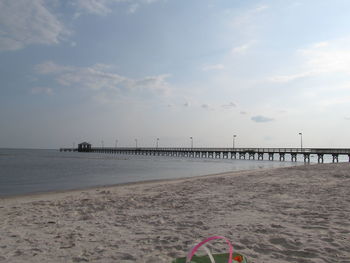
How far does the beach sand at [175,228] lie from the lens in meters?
3.79

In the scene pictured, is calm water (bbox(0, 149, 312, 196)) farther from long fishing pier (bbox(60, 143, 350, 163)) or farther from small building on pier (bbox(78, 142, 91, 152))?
small building on pier (bbox(78, 142, 91, 152))

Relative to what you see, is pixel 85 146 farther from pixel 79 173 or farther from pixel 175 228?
pixel 175 228

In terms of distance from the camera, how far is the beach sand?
12.4ft

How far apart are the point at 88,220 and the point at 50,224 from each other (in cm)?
72

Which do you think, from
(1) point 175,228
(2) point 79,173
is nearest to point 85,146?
(2) point 79,173

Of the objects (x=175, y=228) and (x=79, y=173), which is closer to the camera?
(x=175, y=228)

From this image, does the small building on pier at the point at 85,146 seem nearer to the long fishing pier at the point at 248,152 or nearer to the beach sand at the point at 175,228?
the long fishing pier at the point at 248,152

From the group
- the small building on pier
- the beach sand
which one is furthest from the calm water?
the small building on pier

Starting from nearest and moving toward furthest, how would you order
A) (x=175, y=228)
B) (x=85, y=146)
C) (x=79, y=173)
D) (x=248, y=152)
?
(x=175, y=228)
(x=79, y=173)
(x=248, y=152)
(x=85, y=146)

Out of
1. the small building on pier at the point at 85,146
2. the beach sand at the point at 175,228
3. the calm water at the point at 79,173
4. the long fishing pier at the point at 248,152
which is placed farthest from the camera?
the small building on pier at the point at 85,146

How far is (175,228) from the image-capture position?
5066mm

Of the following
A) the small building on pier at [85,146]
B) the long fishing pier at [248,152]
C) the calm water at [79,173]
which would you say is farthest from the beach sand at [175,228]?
the small building on pier at [85,146]

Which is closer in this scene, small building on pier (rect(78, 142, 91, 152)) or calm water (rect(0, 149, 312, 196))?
calm water (rect(0, 149, 312, 196))

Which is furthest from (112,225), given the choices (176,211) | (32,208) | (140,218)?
(32,208)
